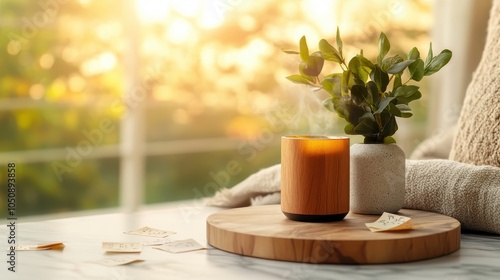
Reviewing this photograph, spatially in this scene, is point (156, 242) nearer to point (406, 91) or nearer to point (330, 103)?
point (330, 103)

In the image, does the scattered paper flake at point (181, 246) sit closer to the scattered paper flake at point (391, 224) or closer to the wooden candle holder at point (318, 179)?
the wooden candle holder at point (318, 179)

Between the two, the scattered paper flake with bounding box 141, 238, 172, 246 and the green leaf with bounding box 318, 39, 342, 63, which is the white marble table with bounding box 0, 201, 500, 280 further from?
the green leaf with bounding box 318, 39, 342, 63

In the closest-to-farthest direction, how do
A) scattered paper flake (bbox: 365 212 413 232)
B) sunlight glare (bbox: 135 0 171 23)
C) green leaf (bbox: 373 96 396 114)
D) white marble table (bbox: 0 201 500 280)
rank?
white marble table (bbox: 0 201 500 280)
scattered paper flake (bbox: 365 212 413 232)
green leaf (bbox: 373 96 396 114)
sunlight glare (bbox: 135 0 171 23)

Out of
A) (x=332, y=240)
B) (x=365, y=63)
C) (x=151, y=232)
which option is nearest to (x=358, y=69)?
(x=365, y=63)

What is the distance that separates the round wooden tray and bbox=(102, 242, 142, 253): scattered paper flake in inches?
4.8

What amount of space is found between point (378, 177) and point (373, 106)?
13cm

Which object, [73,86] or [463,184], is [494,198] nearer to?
[463,184]

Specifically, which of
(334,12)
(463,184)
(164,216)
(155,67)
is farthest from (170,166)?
(463,184)

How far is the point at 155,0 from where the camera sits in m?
3.57

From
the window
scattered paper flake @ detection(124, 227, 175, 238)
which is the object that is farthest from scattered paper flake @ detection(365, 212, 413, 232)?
the window

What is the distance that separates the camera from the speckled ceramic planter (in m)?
1.38

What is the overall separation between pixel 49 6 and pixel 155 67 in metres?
0.54

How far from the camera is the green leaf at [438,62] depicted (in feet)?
4.44

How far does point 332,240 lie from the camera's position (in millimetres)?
1159
